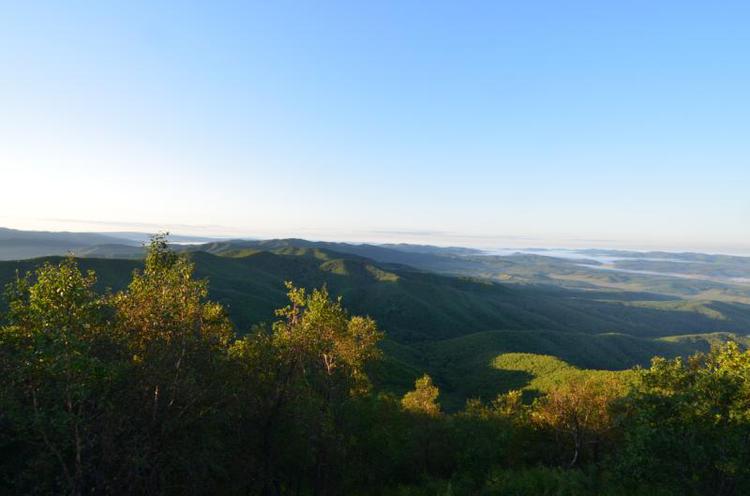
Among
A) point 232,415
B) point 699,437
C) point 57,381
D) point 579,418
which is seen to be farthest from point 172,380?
point 579,418

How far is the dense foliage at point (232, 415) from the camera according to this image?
607 inches

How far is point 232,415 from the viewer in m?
21.4

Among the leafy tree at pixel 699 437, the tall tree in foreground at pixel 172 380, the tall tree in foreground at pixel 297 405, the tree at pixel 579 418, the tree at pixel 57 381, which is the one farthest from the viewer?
the tree at pixel 579 418

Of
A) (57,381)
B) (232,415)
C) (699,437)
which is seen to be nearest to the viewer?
(57,381)

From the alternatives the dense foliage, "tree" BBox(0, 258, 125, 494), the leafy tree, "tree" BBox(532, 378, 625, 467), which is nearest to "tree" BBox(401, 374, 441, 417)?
the dense foliage

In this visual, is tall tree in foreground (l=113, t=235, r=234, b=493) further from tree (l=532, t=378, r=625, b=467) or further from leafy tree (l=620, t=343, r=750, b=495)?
tree (l=532, t=378, r=625, b=467)

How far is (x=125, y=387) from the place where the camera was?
17656 mm

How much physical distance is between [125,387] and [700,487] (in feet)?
99.2

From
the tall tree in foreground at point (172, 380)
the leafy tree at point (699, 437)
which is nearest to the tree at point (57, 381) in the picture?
the tall tree in foreground at point (172, 380)

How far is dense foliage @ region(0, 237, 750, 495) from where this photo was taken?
15.4 meters

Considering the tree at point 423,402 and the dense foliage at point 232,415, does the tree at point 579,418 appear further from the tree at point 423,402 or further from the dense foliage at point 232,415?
the tree at point 423,402

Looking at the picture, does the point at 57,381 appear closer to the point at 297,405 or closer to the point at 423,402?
the point at 297,405

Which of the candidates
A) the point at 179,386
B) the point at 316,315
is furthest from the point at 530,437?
the point at 179,386

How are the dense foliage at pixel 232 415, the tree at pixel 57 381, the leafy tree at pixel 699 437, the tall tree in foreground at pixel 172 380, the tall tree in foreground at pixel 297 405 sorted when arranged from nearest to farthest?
the tree at pixel 57 381, the dense foliage at pixel 232 415, the tall tree in foreground at pixel 172 380, the leafy tree at pixel 699 437, the tall tree in foreground at pixel 297 405
